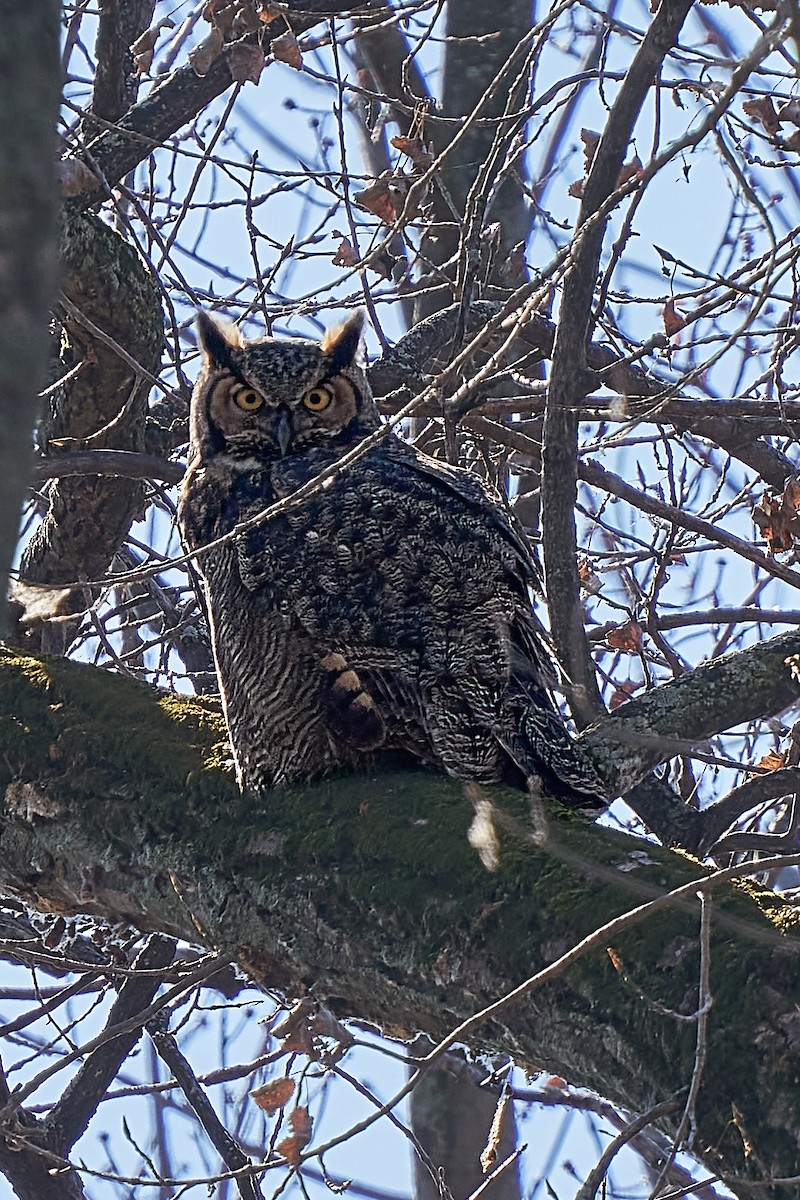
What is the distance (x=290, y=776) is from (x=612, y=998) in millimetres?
1095

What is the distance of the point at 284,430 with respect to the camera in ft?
13.1

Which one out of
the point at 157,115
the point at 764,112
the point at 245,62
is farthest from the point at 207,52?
the point at 764,112

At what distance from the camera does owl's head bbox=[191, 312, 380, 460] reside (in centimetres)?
398

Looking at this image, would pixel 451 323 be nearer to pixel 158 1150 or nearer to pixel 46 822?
pixel 46 822

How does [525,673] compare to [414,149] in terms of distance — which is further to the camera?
[414,149]

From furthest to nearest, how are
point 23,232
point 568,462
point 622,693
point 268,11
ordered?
point 622,693, point 268,11, point 568,462, point 23,232

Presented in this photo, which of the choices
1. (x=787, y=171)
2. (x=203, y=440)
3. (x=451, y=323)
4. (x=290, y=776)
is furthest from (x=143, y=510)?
(x=787, y=171)

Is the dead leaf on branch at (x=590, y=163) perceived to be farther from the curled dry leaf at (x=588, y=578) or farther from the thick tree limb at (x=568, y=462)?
the curled dry leaf at (x=588, y=578)

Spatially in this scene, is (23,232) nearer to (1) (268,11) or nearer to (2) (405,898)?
(2) (405,898)

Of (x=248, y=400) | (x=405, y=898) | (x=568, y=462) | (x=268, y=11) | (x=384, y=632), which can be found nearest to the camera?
(x=405, y=898)

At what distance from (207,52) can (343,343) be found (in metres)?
0.93

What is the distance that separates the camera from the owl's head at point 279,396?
3.98 meters

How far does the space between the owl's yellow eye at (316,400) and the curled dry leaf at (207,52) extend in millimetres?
934

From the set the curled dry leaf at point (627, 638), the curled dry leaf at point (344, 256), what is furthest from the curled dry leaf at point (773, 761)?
the curled dry leaf at point (344, 256)
